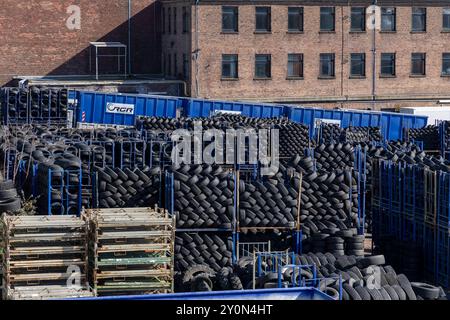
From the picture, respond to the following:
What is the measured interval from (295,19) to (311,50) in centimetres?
190

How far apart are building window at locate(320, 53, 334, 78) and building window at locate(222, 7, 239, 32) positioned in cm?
523

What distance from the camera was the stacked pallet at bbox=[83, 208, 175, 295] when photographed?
20312 millimetres

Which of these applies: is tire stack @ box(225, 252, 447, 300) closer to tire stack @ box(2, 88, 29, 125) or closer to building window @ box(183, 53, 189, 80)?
tire stack @ box(2, 88, 29, 125)

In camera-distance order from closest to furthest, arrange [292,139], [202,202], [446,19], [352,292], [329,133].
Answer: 1. [352,292]
2. [202,202]
3. [292,139]
4. [329,133]
5. [446,19]

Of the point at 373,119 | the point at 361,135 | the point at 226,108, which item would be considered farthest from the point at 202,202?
the point at 226,108

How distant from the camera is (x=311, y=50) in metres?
56.0

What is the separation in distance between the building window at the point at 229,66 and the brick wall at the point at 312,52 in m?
0.24

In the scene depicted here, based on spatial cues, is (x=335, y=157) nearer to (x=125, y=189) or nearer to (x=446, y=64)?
(x=125, y=189)

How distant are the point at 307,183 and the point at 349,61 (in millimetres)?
31861

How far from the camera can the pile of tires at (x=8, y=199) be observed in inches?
941

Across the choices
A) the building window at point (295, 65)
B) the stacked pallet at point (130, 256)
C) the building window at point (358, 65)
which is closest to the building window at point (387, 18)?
the building window at point (358, 65)

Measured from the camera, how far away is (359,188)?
27.2 m

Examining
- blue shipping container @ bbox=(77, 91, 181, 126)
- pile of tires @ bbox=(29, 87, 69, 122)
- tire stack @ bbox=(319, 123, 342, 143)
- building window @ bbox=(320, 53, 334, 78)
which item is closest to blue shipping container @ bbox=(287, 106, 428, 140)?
tire stack @ bbox=(319, 123, 342, 143)
